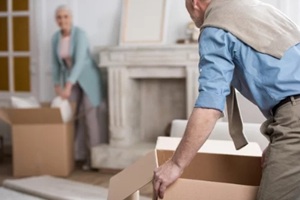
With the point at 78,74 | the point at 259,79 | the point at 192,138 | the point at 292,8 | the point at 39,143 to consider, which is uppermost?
the point at 292,8

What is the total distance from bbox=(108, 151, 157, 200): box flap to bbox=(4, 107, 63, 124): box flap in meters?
2.34

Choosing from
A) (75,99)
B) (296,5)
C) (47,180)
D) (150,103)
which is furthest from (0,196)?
(296,5)

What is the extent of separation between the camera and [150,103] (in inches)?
178

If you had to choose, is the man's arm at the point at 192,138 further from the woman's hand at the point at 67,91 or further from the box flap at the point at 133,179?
the woman's hand at the point at 67,91

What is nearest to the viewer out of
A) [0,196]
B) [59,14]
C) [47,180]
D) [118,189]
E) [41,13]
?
[118,189]

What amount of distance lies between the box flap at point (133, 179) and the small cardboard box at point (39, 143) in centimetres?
239

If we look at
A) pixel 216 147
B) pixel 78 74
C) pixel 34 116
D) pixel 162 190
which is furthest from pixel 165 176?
pixel 78 74

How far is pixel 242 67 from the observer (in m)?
1.27

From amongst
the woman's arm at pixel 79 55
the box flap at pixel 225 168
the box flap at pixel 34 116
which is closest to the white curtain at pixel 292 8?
the woman's arm at pixel 79 55

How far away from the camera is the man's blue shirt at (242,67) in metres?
1.24

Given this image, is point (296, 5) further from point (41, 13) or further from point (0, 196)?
point (0, 196)

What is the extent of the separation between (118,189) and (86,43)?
9.73ft

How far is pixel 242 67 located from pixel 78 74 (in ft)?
10.1

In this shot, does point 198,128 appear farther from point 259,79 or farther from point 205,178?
point 205,178
